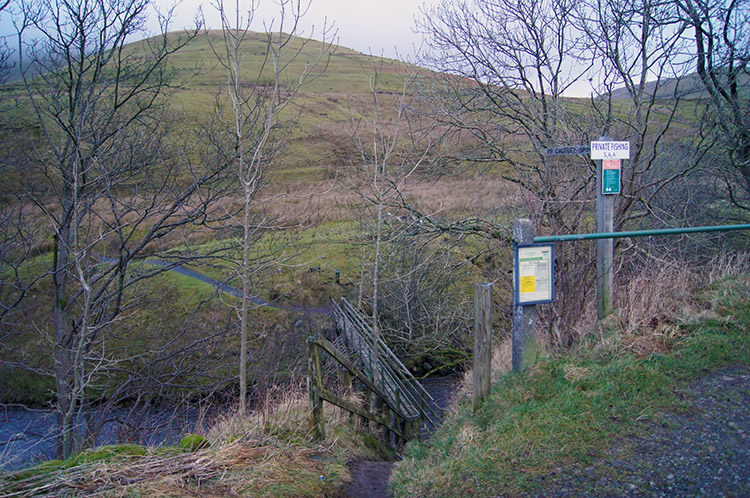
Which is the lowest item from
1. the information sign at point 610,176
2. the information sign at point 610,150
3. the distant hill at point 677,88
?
the information sign at point 610,176

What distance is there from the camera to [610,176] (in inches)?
214

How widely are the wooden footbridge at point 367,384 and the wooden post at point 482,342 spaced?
4.54 ft

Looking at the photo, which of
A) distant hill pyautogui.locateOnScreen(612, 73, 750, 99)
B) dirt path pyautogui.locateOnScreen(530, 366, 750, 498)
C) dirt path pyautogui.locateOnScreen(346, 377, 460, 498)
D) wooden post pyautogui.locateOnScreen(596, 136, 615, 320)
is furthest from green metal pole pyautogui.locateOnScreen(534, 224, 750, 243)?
distant hill pyautogui.locateOnScreen(612, 73, 750, 99)

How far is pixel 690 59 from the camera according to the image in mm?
8641

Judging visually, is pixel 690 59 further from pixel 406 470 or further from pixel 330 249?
pixel 330 249

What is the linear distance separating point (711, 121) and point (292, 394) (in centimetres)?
937

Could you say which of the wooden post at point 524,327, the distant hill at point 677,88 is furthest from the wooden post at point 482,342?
the distant hill at point 677,88

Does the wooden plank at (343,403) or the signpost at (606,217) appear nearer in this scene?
the wooden plank at (343,403)

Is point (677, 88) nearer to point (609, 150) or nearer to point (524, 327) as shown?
point (609, 150)

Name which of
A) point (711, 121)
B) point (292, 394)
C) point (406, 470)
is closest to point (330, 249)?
point (711, 121)

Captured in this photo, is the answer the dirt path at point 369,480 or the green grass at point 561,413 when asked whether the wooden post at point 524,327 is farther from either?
the dirt path at point 369,480

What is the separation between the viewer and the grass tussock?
A: 3.10 meters

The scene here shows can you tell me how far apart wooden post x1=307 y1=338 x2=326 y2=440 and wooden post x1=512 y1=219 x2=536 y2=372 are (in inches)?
72.7

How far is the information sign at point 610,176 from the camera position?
539cm
